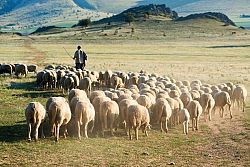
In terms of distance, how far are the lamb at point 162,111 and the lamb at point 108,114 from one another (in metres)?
1.83

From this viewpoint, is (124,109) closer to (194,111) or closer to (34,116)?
(194,111)

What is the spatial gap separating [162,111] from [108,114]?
2291mm

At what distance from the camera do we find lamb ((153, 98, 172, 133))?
53.9 feet

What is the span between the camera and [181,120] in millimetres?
16578

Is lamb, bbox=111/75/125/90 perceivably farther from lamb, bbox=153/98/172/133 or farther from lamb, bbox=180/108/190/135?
lamb, bbox=180/108/190/135

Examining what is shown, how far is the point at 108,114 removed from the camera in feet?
50.7

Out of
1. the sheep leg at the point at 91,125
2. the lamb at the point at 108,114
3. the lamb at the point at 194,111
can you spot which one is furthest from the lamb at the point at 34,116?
the lamb at the point at 194,111

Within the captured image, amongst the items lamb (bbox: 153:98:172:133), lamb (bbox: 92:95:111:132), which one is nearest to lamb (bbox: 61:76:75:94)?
lamb (bbox: 92:95:111:132)

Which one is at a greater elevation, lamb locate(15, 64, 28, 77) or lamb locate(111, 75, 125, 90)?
lamb locate(15, 64, 28, 77)

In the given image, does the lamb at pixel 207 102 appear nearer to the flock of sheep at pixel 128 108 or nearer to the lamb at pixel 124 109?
the flock of sheep at pixel 128 108

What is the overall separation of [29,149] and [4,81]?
17.2m

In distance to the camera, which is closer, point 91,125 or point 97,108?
point 91,125

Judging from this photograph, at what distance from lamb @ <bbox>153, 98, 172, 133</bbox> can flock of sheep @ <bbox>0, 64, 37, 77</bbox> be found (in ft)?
56.3

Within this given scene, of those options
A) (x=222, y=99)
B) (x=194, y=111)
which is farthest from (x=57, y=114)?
(x=222, y=99)
